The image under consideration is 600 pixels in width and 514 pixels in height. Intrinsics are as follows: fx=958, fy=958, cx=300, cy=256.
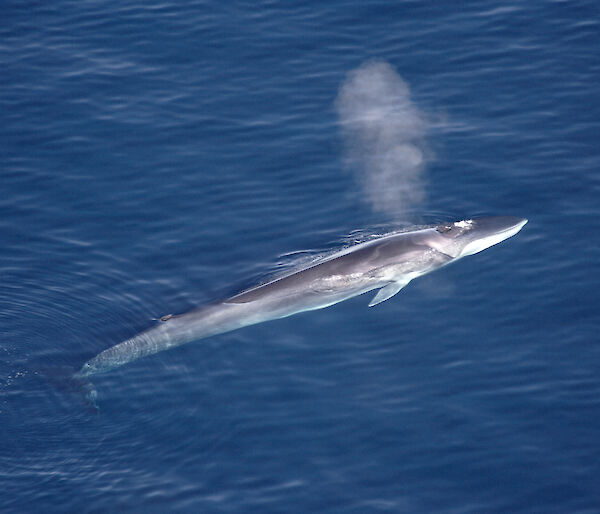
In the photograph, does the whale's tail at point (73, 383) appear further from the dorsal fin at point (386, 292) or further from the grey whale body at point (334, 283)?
the dorsal fin at point (386, 292)

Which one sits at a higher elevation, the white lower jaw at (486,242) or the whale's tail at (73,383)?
the white lower jaw at (486,242)

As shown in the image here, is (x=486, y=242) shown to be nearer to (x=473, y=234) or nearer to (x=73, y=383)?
(x=473, y=234)

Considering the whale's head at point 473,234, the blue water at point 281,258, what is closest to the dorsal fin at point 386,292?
the blue water at point 281,258

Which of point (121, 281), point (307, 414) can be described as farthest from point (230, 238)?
point (307, 414)

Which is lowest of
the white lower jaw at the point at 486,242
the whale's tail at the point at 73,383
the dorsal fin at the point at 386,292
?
the whale's tail at the point at 73,383

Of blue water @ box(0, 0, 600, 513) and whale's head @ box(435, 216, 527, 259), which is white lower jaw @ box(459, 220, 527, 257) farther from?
blue water @ box(0, 0, 600, 513)

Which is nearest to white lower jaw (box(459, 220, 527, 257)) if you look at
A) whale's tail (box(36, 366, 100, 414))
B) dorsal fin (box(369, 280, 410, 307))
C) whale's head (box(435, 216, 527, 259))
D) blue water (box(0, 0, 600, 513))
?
whale's head (box(435, 216, 527, 259))

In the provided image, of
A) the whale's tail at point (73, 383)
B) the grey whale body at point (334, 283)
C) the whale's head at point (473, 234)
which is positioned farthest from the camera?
the whale's head at point (473, 234)

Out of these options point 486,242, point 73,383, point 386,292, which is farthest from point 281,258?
point 73,383

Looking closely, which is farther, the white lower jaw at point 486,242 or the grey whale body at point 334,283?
the white lower jaw at point 486,242
